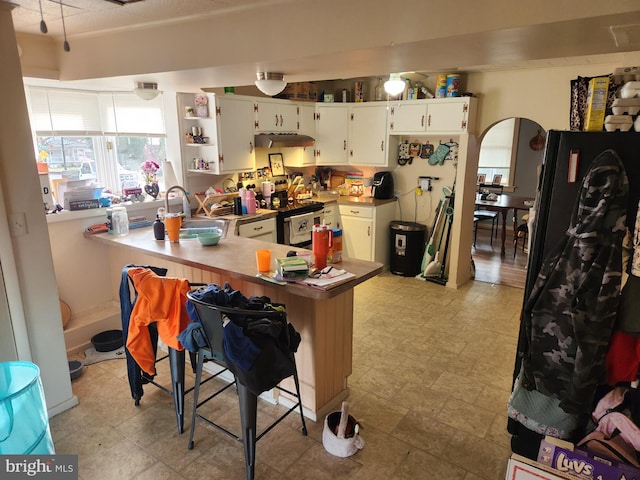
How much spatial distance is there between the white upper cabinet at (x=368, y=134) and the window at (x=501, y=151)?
3.56m

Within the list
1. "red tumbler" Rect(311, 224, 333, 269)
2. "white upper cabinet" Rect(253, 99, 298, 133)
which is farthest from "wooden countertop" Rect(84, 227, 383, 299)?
"white upper cabinet" Rect(253, 99, 298, 133)

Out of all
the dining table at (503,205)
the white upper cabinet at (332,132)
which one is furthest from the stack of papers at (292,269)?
the dining table at (503,205)

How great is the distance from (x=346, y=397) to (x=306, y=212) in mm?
2591

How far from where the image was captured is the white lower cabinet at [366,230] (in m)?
5.45

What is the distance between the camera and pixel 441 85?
4891 millimetres

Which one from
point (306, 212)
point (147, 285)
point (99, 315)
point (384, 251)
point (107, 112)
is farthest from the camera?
point (384, 251)

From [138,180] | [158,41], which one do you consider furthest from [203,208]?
[158,41]

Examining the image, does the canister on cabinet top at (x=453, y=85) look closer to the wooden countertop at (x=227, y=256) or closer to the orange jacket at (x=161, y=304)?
the wooden countertop at (x=227, y=256)

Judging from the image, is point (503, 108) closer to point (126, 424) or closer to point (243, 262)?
point (243, 262)

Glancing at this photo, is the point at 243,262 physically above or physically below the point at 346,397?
above

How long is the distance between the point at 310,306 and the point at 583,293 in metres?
1.42

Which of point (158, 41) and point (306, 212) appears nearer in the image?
point (158, 41)

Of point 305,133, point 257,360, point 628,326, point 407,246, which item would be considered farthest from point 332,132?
point 628,326

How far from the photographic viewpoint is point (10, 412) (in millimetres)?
1720
